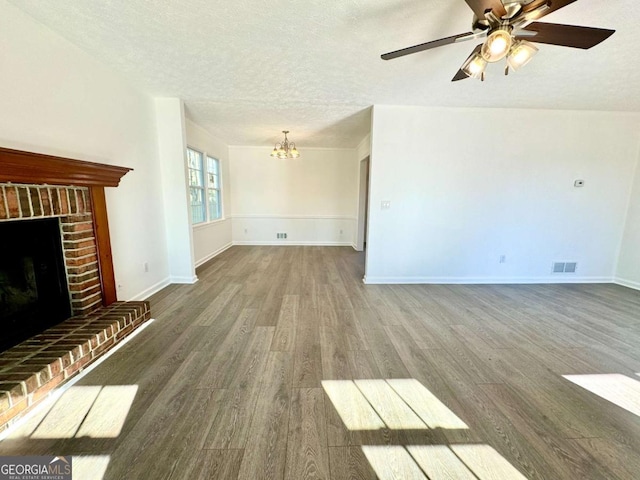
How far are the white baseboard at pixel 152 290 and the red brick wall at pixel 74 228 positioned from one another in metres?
0.69

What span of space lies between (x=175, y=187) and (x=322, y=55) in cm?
264

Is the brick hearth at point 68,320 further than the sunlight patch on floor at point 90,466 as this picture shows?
Yes

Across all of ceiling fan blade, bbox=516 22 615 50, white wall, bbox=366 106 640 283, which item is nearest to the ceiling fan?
ceiling fan blade, bbox=516 22 615 50

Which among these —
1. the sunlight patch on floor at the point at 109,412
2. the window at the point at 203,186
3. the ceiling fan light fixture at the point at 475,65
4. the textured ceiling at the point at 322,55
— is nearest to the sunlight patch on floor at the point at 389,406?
the sunlight patch on floor at the point at 109,412

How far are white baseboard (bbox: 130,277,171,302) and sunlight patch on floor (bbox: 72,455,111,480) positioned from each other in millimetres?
2050

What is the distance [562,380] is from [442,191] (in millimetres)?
2601

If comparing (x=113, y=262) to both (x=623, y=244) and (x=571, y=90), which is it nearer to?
(x=571, y=90)

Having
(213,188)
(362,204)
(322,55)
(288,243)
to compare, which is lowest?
(288,243)

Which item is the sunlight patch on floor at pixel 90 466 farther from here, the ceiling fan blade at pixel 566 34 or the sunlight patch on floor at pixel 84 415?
the ceiling fan blade at pixel 566 34

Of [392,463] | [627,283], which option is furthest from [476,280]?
[392,463]

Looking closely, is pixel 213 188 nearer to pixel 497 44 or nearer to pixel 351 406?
pixel 351 406

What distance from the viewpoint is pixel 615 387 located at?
176 cm

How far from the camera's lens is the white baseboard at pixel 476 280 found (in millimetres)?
3919

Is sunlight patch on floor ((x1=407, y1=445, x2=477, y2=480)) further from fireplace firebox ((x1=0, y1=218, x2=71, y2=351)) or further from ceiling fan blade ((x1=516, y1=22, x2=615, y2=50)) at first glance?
fireplace firebox ((x1=0, y1=218, x2=71, y2=351))
